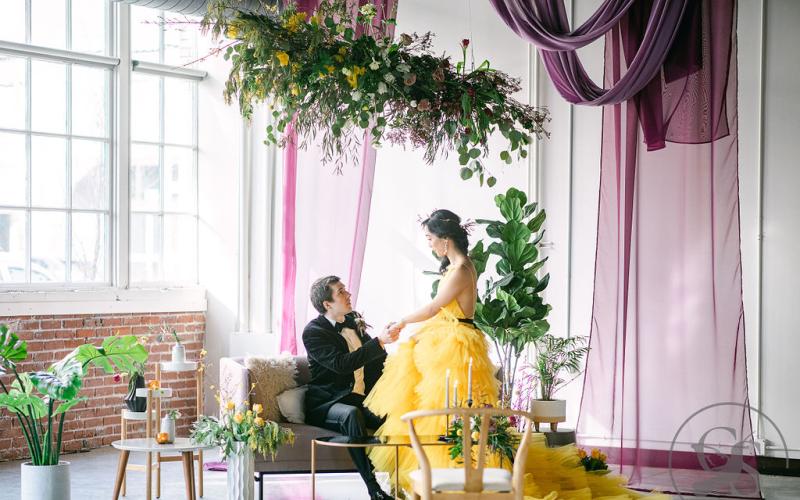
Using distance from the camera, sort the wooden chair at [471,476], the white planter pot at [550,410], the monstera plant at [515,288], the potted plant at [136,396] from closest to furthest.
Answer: the wooden chair at [471,476]
the potted plant at [136,396]
the white planter pot at [550,410]
the monstera plant at [515,288]

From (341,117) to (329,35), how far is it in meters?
0.41

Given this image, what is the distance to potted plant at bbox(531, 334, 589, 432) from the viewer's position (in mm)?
6285

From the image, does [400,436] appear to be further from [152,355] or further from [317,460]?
[152,355]

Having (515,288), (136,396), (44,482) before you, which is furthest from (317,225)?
(44,482)

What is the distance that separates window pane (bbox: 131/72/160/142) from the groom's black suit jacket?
324 centimetres

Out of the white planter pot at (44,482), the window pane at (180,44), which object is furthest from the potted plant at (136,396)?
the window pane at (180,44)

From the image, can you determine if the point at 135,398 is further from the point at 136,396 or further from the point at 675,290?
the point at 675,290

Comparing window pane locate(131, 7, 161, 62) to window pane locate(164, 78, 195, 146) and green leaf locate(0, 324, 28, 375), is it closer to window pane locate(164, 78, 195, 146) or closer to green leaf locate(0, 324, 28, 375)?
window pane locate(164, 78, 195, 146)

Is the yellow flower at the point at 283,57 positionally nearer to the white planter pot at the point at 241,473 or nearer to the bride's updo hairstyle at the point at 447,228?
the bride's updo hairstyle at the point at 447,228

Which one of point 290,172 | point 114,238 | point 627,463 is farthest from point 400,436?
point 114,238

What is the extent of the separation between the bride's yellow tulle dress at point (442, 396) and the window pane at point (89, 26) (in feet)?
13.1

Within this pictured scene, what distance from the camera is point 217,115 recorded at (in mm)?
8602

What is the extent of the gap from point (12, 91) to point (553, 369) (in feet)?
14.8

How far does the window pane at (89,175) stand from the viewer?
308 inches
